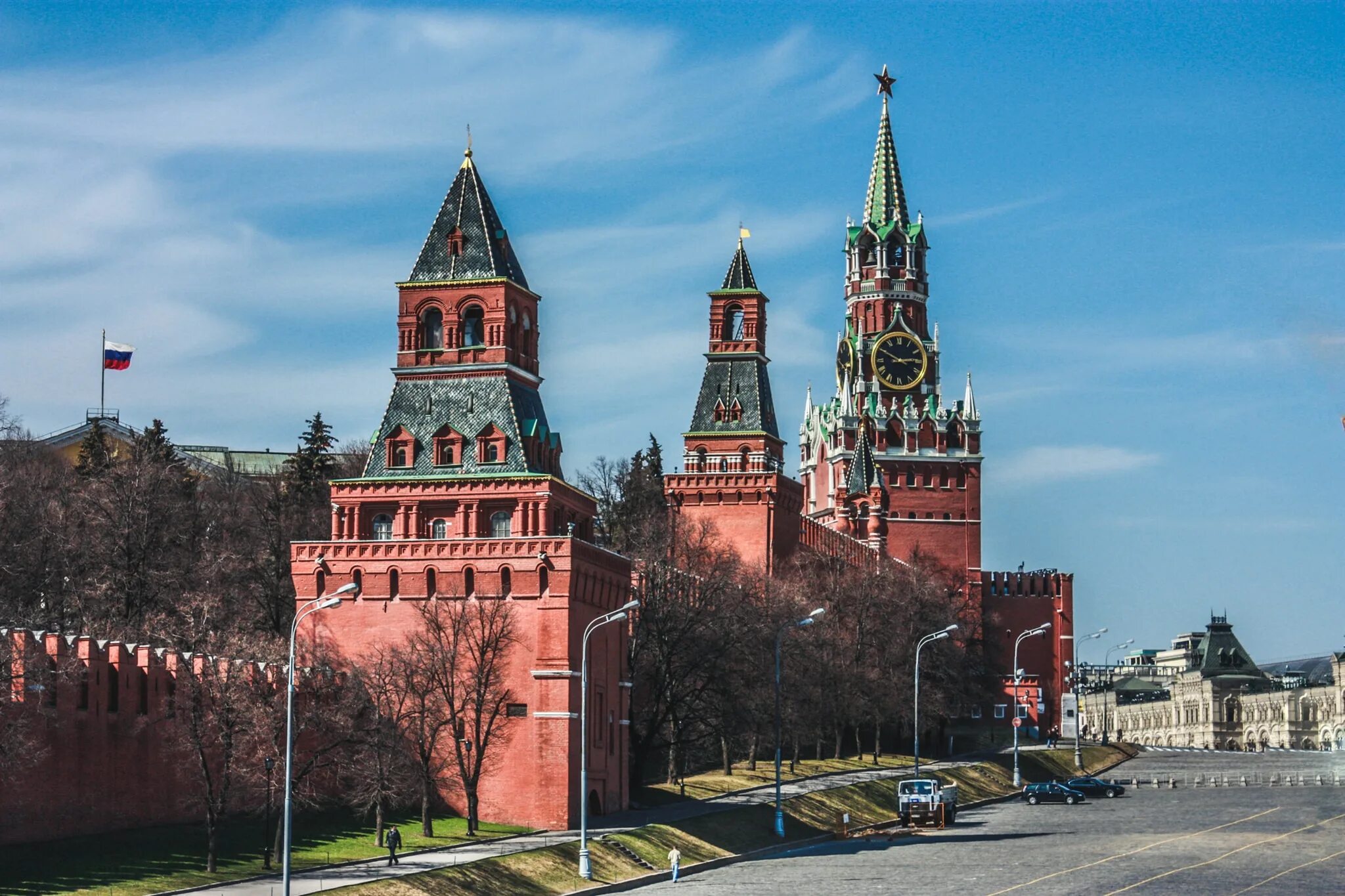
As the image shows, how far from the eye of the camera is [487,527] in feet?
258

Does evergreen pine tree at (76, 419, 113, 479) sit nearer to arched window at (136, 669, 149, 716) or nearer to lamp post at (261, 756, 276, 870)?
arched window at (136, 669, 149, 716)

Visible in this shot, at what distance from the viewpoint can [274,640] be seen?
256 feet

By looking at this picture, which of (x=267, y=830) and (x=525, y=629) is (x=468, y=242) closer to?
(x=525, y=629)

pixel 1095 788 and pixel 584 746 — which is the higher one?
pixel 584 746

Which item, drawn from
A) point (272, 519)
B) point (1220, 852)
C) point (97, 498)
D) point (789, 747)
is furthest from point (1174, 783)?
point (97, 498)

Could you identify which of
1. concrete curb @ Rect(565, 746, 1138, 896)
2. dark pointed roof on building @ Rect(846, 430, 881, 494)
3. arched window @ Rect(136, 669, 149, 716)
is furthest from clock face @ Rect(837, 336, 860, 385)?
arched window @ Rect(136, 669, 149, 716)

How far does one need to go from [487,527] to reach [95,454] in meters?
36.6

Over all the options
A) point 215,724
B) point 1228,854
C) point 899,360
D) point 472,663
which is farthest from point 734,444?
point 899,360

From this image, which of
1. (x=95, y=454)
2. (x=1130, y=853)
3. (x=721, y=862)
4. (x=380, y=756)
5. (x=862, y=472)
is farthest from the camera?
(x=862, y=472)

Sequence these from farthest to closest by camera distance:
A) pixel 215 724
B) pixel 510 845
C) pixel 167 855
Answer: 1. pixel 510 845
2. pixel 215 724
3. pixel 167 855

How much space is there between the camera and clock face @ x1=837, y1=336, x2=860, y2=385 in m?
167

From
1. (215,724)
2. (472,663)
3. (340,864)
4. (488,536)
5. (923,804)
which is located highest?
(488,536)

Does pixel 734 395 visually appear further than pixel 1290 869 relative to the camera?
Yes

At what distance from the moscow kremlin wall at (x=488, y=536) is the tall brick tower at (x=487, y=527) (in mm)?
71
